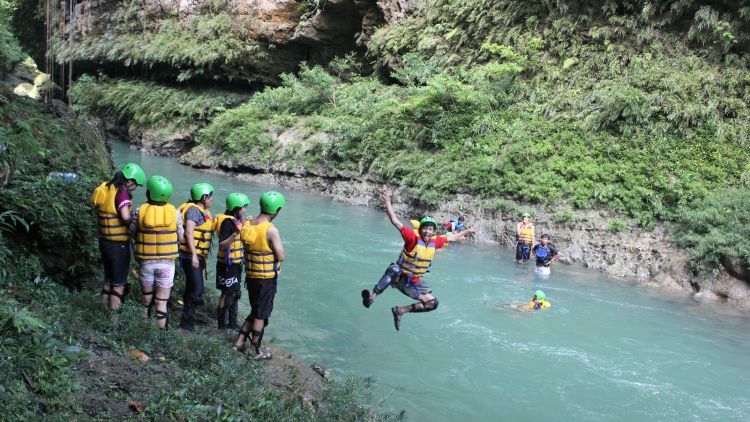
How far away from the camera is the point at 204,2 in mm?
34969

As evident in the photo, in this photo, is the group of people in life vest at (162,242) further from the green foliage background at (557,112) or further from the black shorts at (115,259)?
the green foliage background at (557,112)

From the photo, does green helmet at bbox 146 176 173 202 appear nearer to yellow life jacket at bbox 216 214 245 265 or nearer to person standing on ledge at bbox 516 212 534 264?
yellow life jacket at bbox 216 214 245 265

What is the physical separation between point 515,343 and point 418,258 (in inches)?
95.0

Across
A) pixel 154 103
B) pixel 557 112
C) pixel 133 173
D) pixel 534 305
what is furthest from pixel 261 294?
pixel 154 103

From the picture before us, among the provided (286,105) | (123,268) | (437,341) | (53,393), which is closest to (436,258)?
(437,341)

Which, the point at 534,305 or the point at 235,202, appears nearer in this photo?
the point at 235,202

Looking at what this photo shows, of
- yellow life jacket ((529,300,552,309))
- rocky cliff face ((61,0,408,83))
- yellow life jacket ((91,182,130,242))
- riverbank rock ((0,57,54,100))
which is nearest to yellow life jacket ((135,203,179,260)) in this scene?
yellow life jacket ((91,182,130,242))

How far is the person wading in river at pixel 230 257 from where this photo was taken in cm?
641

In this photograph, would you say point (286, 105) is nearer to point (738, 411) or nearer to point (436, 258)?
point (436, 258)

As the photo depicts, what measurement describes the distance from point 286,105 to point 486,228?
584 inches

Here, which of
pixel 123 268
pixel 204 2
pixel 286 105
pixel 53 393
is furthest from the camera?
pixel 204 2

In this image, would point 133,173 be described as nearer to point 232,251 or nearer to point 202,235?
point 202,235

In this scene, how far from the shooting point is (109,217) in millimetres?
5719

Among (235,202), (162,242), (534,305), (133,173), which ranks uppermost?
(133,173)
